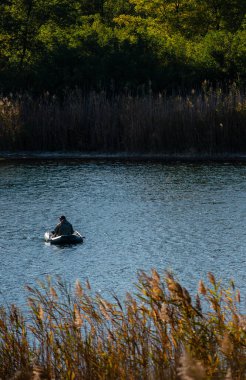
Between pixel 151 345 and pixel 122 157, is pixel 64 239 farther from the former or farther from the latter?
pixel 122 157

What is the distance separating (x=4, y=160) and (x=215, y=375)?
32.1m

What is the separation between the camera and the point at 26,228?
25969 millimetres

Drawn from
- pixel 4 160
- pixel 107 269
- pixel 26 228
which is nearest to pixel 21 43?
pixel 4 160

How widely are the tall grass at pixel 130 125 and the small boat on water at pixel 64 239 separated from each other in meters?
14.7

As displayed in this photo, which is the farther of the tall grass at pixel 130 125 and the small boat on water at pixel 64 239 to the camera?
the tall grass at pixel 130 125

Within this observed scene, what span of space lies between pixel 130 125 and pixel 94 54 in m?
8.95

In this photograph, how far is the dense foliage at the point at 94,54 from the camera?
45375 mm

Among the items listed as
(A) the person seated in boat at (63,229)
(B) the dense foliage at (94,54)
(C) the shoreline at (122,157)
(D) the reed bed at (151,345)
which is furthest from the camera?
(B) the dense foliage at (94,54)

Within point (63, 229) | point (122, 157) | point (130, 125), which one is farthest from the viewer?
point (130, 125)

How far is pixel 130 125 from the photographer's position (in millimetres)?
39031

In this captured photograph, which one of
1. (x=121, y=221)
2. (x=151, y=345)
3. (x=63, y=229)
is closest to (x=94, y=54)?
(x=121, y=221)

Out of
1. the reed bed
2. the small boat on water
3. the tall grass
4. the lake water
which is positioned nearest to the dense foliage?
the tall grass

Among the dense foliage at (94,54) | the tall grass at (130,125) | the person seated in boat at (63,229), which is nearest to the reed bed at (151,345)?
the person seated in boat at (63,229)

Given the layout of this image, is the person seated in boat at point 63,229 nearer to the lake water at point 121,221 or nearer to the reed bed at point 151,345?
the lake water at point 121,221
